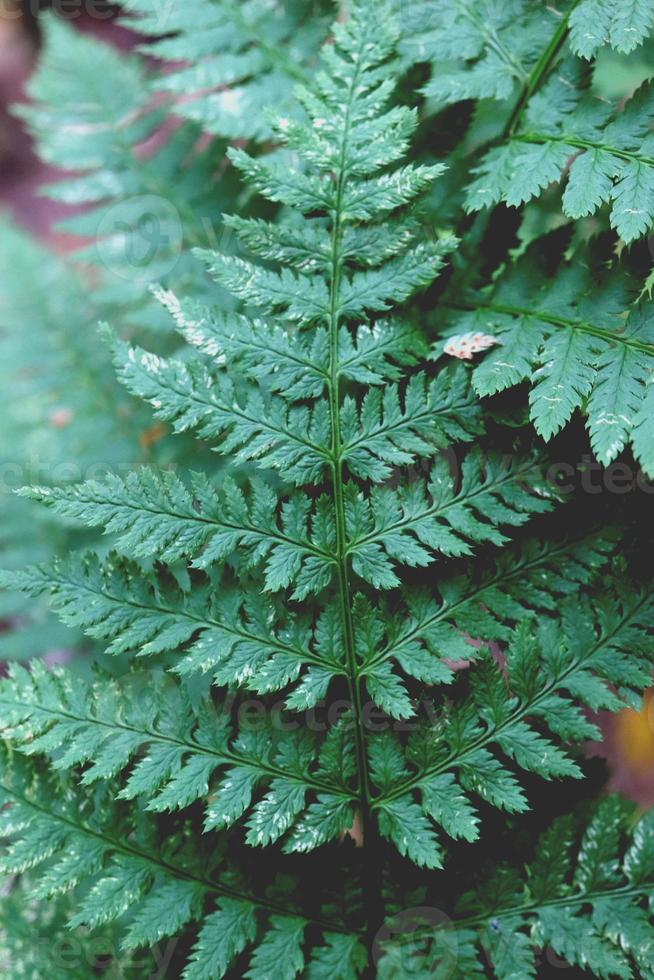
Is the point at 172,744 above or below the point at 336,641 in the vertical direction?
below

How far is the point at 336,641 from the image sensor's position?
53.7 inches

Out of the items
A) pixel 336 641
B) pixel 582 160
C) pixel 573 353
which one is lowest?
pixel 336 641

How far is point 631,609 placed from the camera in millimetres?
1350

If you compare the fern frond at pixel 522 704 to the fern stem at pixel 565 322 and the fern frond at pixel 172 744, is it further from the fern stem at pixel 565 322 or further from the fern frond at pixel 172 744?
the fern stem at pixel 565 322

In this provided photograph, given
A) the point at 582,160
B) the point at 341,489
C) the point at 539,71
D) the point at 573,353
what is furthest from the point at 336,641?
the point at 539,71

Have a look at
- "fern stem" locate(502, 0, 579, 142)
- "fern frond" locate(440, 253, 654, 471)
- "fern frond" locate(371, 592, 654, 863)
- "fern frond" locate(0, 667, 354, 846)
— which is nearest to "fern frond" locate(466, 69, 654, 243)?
"fern stem" locate(502, 0, 579, 142)

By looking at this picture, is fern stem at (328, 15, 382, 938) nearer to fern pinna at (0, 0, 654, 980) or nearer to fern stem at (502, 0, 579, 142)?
fern pinna at (0, 0, 654, 980)

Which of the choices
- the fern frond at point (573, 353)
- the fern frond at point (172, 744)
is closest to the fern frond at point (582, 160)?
the fern frond at point (573, 353)

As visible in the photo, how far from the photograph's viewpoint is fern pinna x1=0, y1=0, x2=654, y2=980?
51.9 inches

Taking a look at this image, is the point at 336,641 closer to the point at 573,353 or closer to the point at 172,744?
the point at 172,744

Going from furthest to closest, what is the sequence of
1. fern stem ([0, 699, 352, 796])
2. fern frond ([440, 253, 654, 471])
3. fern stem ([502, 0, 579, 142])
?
fern stem ([502, 0, 579, 142]) < fern stem ([0, 699, 352, 796]) < fern frond ([440, 253, 654, 471])

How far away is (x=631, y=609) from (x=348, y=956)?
69 cm

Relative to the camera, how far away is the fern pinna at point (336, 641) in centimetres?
132

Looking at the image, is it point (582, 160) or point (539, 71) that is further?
point (539, 71)
